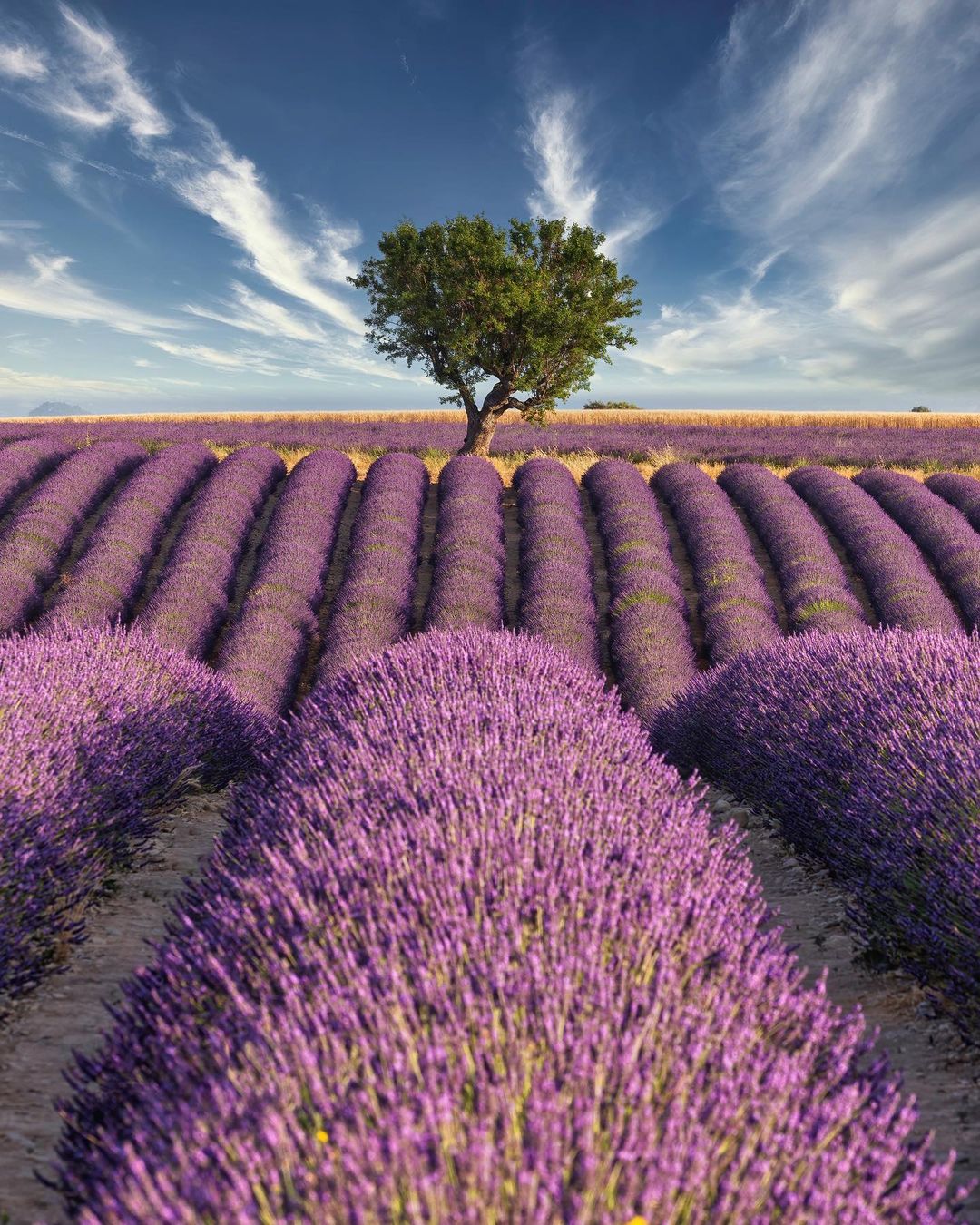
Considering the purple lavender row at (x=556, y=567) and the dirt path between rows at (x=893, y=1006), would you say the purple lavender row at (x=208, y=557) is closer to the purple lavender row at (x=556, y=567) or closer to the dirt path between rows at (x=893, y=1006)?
the purple lavender row at (x=556, y=567)

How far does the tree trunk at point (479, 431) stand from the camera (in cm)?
1708

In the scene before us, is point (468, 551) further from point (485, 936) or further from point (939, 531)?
point (485, 936)

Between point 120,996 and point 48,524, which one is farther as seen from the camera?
point 48,524

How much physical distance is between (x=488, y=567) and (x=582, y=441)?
12.9 m

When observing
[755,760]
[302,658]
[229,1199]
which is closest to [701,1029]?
[229,1199]

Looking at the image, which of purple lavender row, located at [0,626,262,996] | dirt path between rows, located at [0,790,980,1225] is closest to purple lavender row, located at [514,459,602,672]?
purple lavender row, located at [0,626,262,996]

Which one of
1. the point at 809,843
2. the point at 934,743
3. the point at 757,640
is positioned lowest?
the point at 757,640

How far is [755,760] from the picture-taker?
15.1 feet

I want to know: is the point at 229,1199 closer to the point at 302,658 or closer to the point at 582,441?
the point at 302,658

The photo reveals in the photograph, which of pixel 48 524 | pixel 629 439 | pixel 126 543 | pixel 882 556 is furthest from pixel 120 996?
pixel 629 439

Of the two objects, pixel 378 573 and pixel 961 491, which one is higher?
pixel 961 491

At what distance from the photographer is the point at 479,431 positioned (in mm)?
17172

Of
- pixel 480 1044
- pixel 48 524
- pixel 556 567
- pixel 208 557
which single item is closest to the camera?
pixel 480 1044

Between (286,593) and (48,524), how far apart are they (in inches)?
167
